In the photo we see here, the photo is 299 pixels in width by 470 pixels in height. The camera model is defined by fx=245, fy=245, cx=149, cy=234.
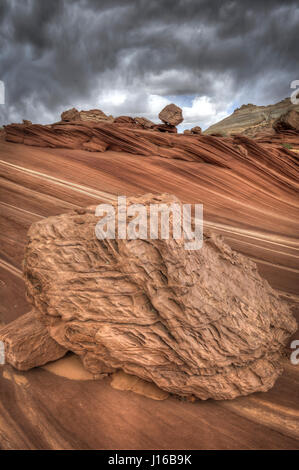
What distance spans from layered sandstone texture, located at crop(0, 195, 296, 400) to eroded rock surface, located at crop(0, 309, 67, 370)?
0.99 ft

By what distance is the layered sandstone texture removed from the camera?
7.84 ft

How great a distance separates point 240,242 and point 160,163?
12.6ft

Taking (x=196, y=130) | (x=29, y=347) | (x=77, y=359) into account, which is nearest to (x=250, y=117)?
(x=196, y=130)

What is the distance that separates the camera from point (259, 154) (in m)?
9.06

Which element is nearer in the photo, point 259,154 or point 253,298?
point 253,298

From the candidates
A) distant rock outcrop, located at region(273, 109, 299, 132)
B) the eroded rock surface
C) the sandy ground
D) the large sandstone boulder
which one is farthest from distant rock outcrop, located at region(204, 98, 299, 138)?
the eroded rock surface

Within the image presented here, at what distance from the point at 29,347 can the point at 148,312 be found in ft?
5.14

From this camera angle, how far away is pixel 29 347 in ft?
9.41

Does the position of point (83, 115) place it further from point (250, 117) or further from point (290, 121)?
point (250, 117)

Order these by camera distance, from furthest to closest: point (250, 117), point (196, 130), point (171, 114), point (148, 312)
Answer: point (250, 117) → point (171, 114) → point (196, 130) → point (148, 312)

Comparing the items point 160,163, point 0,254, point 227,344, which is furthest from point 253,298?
point 160,163

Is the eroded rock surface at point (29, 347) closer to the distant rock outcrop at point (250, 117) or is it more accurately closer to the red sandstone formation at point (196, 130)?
the red sandstone formation at point (196, 130)

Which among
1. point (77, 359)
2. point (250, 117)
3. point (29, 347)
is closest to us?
point (29, 347)
